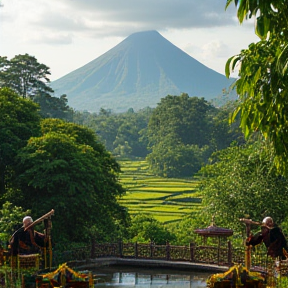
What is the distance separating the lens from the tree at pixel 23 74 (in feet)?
179

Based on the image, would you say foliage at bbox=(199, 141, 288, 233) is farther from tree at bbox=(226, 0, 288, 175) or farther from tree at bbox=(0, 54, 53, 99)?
A: tree at bbox=(0, 54, 53, 99)

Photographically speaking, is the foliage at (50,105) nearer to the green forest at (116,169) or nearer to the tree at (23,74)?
the tree at (23,74)

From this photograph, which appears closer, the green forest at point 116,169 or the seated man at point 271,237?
the green forest at point 116,169

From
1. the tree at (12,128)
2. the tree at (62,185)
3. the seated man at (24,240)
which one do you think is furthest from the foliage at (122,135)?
the seated man at (24,240)

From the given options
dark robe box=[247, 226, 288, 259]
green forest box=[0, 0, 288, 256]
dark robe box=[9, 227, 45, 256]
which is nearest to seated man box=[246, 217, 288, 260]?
dark robe box=[247, 226, 288, 259]

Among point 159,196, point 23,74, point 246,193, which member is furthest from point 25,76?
point 246,193

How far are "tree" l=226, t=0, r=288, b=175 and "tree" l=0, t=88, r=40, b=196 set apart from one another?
50.8 feet

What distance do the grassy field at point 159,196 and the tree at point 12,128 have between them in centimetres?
1687

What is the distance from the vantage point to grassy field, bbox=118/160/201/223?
4968cm

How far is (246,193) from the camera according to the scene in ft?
81.9

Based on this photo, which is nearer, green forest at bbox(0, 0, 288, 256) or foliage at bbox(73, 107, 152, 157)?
green forest at bbox(0, 0, 288, 256)

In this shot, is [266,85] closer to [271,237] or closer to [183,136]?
[271,237]

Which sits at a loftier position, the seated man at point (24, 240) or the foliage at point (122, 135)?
the foliage at point (122, 135)

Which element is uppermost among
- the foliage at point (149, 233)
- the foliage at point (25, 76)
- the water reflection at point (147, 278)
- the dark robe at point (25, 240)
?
the foliage at point (25, 76)
